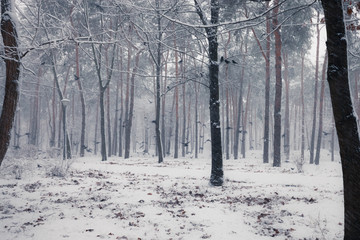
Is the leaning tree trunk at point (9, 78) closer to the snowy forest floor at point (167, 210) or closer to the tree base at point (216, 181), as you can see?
the snowy forest floor at point (167, 210)

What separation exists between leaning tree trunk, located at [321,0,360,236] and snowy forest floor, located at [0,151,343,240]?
1.31 meters

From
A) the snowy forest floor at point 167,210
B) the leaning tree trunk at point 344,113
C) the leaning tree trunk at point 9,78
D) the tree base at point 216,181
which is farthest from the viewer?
the tree base at point 216,181

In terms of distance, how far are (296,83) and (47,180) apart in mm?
37921

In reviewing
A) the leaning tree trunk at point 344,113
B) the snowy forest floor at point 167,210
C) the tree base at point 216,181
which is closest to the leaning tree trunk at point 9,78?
the snowy forest floor at point 167,210

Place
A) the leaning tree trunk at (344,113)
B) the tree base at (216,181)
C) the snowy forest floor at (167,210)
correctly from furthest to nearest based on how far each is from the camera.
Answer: the tree base at (216,181) → the snowy forest floor at (167,210) → the leaning tree trunk at (344,113)

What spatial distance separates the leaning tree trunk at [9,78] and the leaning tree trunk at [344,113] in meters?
6.08

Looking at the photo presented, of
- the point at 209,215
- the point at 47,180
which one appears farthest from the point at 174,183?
the point at 47,180

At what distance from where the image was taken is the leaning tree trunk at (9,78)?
5.58 m

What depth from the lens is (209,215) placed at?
4.93 meters

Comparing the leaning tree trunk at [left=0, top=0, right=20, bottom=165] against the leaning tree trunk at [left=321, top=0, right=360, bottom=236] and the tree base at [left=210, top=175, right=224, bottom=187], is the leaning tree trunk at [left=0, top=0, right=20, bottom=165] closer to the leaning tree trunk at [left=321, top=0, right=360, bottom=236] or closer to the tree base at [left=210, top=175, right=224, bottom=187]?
the tree base at [left=210, top=175, right=224, bottom=187]

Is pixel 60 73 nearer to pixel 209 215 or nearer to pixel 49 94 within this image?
pixel 49 94

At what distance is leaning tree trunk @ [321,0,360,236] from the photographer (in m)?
2.81

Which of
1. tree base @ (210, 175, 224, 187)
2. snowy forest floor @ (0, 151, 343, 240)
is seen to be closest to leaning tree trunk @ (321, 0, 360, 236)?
snowy forest floor @ (0, 151, 343, 240)

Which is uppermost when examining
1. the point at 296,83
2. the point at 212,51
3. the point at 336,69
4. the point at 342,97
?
the point at 296,83
